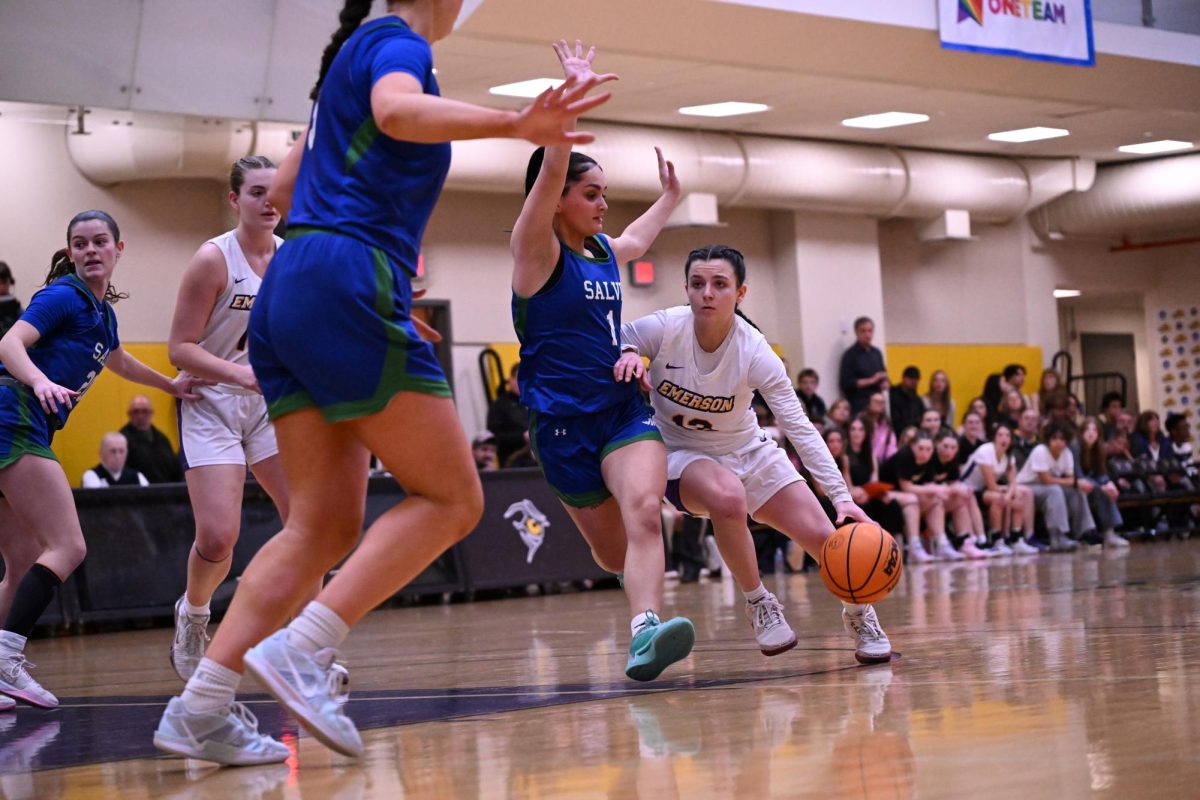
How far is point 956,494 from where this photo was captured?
51.4 ft

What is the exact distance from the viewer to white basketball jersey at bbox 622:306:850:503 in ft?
18.2

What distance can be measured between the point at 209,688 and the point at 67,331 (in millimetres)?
2626

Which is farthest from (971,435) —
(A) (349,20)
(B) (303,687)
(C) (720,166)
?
(B) (303,687)

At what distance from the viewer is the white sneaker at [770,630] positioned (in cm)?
548

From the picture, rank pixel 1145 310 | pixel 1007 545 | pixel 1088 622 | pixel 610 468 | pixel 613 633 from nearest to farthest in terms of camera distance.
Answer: pixel 610 468, pixel 1088 622, pixel 613 633, pixel 1007 545, pixel 1145 310

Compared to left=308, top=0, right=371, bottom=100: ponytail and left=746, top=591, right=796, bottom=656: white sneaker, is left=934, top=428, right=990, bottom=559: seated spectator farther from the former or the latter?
left=308, top=0, right=371, bottom=100: ponytail

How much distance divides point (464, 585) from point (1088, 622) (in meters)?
7.11

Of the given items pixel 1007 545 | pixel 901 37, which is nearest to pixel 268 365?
pixel 901 37

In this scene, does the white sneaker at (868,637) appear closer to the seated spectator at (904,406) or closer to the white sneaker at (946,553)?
the white sneaker at (946,553)

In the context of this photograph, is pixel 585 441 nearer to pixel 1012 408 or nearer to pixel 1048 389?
pixel 1012 408

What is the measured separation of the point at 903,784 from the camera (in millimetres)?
2820

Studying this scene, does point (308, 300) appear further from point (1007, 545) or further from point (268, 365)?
point (1007, 545)

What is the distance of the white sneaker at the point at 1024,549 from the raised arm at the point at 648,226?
1088 centimetres

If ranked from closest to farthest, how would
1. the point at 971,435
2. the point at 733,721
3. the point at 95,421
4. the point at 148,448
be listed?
1. the point at 733,721
2. the point at 148,448
3. the point at 95,421
4. the point at 971,435
